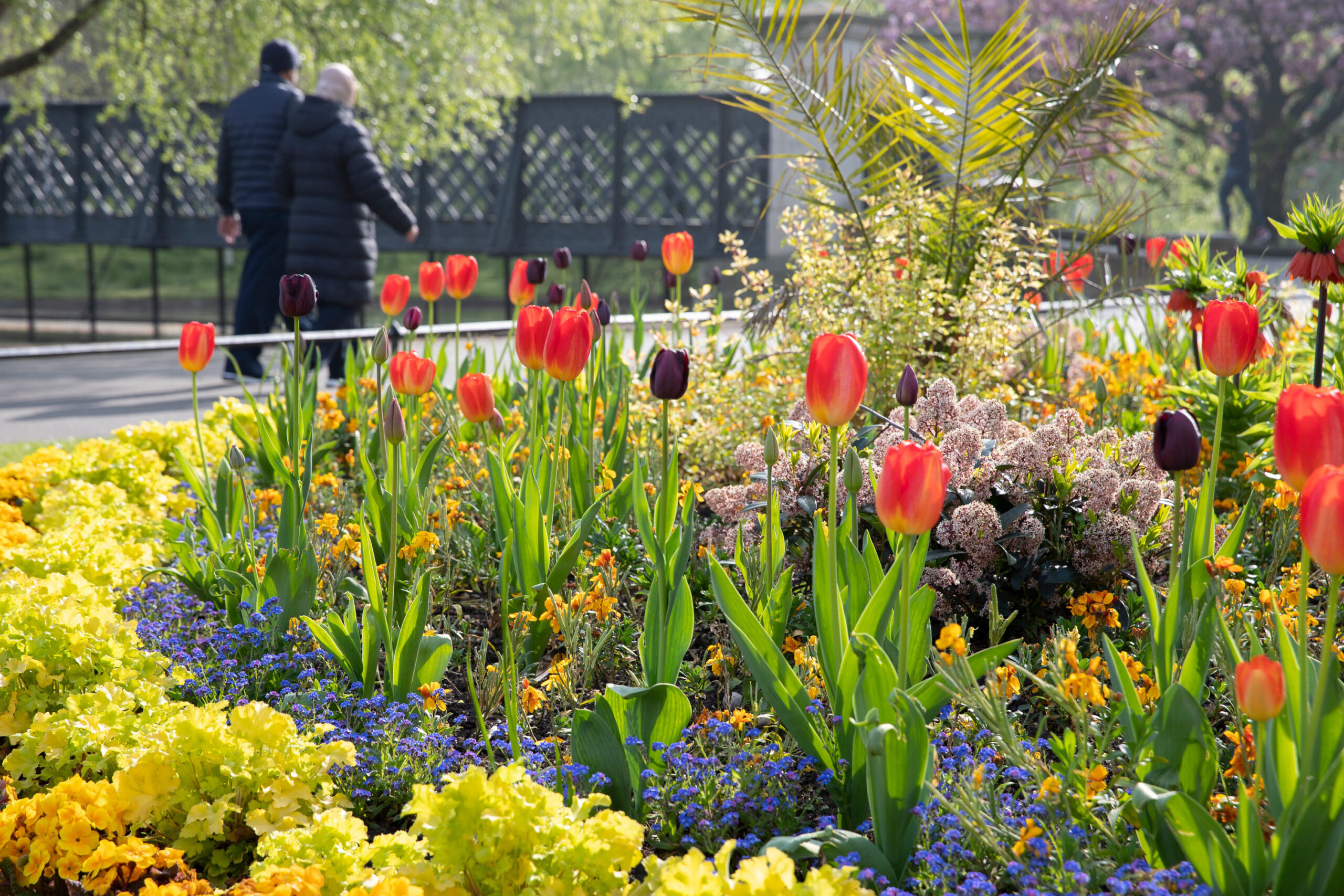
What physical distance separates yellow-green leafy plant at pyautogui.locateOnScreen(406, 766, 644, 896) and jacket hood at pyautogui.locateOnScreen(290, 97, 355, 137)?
227 inches

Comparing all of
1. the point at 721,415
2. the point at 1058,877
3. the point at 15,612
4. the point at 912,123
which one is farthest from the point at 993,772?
the point at 912,123

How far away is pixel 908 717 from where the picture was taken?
5.24ft

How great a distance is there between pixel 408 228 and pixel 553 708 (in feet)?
15.5

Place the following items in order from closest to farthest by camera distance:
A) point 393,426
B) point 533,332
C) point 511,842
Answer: point 511,842, point 393,426, point 533,332

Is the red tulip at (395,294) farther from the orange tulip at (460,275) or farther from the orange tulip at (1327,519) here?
the orange tulip at (1327,519)

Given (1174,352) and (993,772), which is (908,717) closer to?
(993,772)

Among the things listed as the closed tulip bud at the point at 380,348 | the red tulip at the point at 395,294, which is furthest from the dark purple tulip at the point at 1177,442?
the red tulip at the point at 395,294

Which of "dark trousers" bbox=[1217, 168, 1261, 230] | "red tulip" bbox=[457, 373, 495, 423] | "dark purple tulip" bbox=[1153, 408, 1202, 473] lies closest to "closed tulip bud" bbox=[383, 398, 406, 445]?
"red tulip" bbox=[457, 373, 495, 423]

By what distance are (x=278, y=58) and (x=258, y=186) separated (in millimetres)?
811

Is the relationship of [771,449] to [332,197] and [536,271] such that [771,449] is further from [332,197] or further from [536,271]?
[332,197]

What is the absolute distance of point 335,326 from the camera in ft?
22.5

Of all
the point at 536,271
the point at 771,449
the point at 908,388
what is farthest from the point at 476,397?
the point at 536,271

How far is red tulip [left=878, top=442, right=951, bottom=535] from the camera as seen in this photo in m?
1.53

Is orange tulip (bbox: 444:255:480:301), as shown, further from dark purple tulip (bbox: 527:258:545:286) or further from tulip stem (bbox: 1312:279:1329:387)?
tulip stem (bbox: 1312:279:1329:387)
